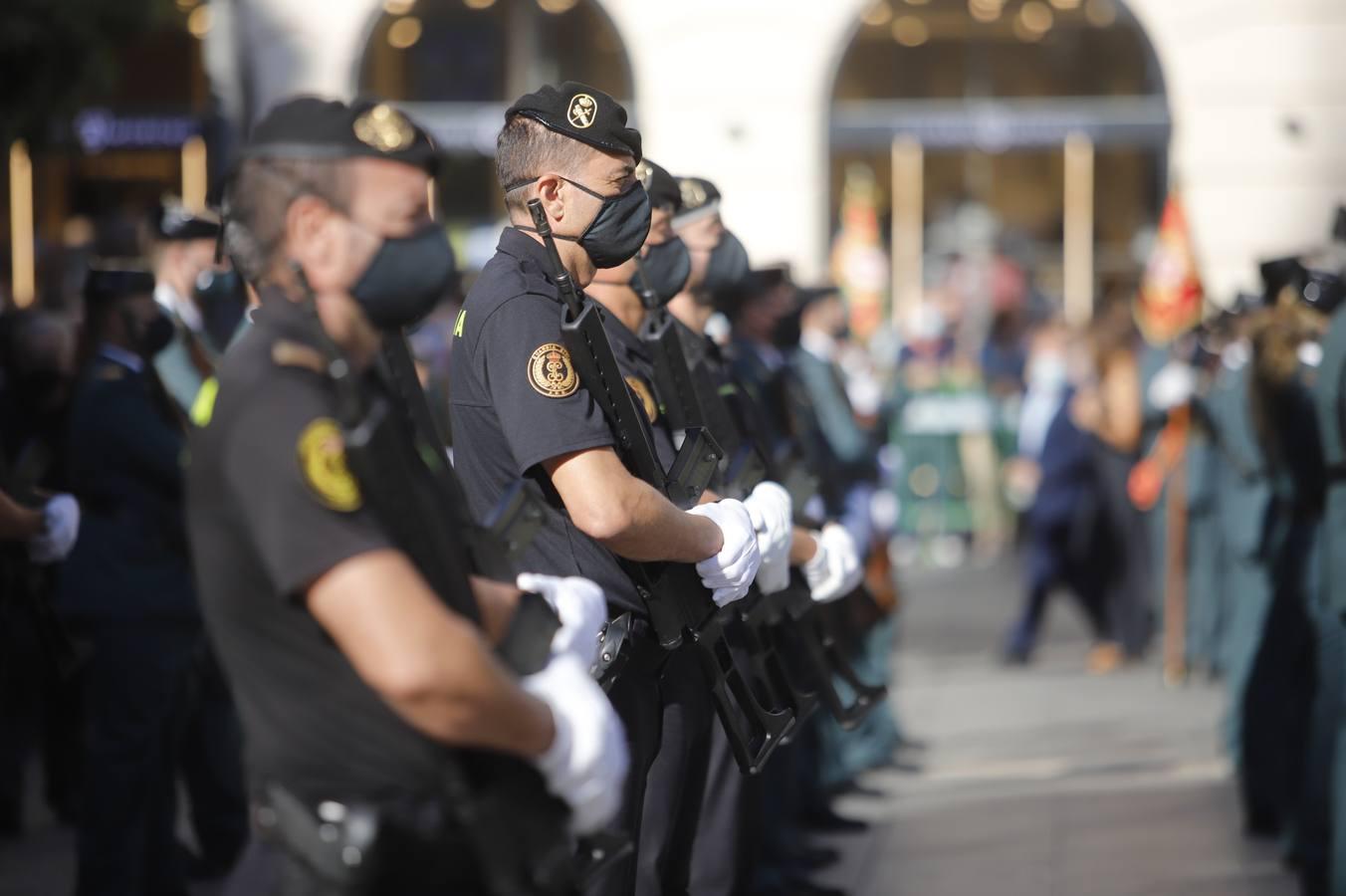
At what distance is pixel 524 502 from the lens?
3000 millimetres

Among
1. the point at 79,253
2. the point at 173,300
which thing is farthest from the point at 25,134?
the point at 173,300

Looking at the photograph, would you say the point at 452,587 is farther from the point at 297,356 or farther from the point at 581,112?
the point at 581,112

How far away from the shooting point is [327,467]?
2527 millimetres

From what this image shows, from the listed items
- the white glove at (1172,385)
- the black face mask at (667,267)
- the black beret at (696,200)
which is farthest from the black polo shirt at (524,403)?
the white glove at (1172,385)

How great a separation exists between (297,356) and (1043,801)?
18.4ft

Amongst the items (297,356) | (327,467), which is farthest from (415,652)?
(297,356)

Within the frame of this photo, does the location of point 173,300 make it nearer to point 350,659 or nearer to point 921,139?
point 350,659

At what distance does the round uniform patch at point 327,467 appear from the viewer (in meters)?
2.52

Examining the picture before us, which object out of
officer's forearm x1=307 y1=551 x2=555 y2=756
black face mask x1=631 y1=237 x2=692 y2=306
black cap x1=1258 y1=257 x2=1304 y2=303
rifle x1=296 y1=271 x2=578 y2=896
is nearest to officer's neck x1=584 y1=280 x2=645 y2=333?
black face mask x1=631 y1=237 x2=692 y2=306

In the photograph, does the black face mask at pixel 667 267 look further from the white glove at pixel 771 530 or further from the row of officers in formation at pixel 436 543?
the white glove at pixel 771 530

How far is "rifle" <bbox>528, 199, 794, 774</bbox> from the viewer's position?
12.3ft

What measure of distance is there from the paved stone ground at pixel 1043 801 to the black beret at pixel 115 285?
6.75 ft

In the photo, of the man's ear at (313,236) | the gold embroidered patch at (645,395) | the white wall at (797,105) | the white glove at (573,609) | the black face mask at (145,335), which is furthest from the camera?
the white wall at (797,105)

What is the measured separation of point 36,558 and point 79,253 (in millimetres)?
6605
